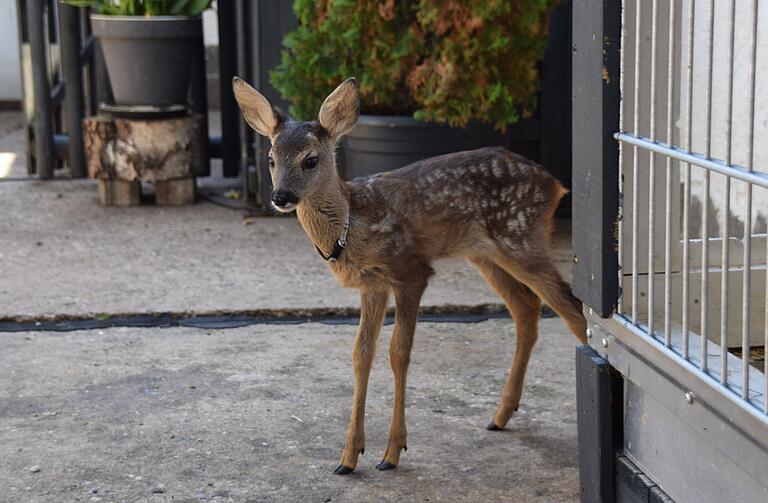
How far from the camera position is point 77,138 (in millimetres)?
9602

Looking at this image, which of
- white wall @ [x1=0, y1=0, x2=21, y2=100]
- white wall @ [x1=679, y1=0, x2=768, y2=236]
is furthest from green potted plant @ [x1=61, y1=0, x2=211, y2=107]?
white wall @ [x1=0, y1=0, x2=21, y2=100]

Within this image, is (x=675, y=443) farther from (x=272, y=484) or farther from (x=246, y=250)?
(x=246, y=250)

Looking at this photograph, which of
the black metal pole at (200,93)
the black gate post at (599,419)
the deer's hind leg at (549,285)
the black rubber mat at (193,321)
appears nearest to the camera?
the black gate post at (599,419)

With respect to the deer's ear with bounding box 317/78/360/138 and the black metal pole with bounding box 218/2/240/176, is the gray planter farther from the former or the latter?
the deer's ear with bounding box 317/78/360/138

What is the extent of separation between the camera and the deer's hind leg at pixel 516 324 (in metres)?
4.86

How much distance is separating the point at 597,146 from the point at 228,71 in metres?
6.18

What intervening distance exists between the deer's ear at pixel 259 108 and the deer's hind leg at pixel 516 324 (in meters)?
0.99

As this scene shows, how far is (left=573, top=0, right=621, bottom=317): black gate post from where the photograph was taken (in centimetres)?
340

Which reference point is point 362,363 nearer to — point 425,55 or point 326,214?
point 326,214

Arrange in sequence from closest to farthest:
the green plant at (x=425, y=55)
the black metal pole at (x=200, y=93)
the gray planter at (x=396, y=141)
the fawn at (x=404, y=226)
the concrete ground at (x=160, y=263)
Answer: the fawn at (x=404, y=226), the concrete ground at (x=160, y=263), the green plant at (x=425, y=55), the gray planter at (x=396, y=141), the black metal pole at (x=200, y=93)

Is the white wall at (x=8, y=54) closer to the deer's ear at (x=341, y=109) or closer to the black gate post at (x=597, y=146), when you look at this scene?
the deer's ear at (x=341, y=109)

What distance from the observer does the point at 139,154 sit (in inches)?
340

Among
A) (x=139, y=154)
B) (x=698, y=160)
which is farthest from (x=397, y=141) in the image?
(x=698, y=160)

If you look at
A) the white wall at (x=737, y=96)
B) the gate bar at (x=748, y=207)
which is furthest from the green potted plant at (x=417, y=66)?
the gate bar at (x=748, y=207)
